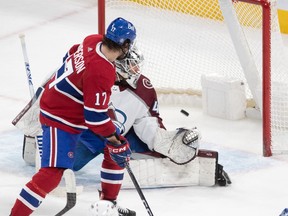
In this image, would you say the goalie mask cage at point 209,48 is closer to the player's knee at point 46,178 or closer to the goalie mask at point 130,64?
the goalie mask at point 130,64

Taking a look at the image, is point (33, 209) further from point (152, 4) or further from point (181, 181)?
point (152, 4)

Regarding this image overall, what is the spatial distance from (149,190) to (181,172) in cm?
18

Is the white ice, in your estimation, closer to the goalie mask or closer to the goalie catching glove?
the goalie catching glove

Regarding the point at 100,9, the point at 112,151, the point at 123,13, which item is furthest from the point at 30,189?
the point at 123,13

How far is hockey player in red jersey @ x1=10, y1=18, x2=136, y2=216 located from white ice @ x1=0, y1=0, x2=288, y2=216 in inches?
14.0

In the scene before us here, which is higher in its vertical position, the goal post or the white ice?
the goal post

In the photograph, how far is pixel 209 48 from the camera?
6801mm

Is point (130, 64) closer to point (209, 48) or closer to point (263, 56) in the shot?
point (263, 56)

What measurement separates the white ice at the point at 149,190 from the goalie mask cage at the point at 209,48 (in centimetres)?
19

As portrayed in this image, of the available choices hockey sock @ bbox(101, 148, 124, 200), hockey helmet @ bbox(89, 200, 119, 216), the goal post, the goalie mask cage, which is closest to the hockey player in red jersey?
hockey sock @ bbox(101, 148, 124, 200)

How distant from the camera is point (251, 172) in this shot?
5707 millimetres

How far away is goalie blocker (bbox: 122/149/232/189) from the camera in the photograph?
17.8 ft

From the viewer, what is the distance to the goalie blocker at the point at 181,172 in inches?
214

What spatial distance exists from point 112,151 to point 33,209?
433mm
